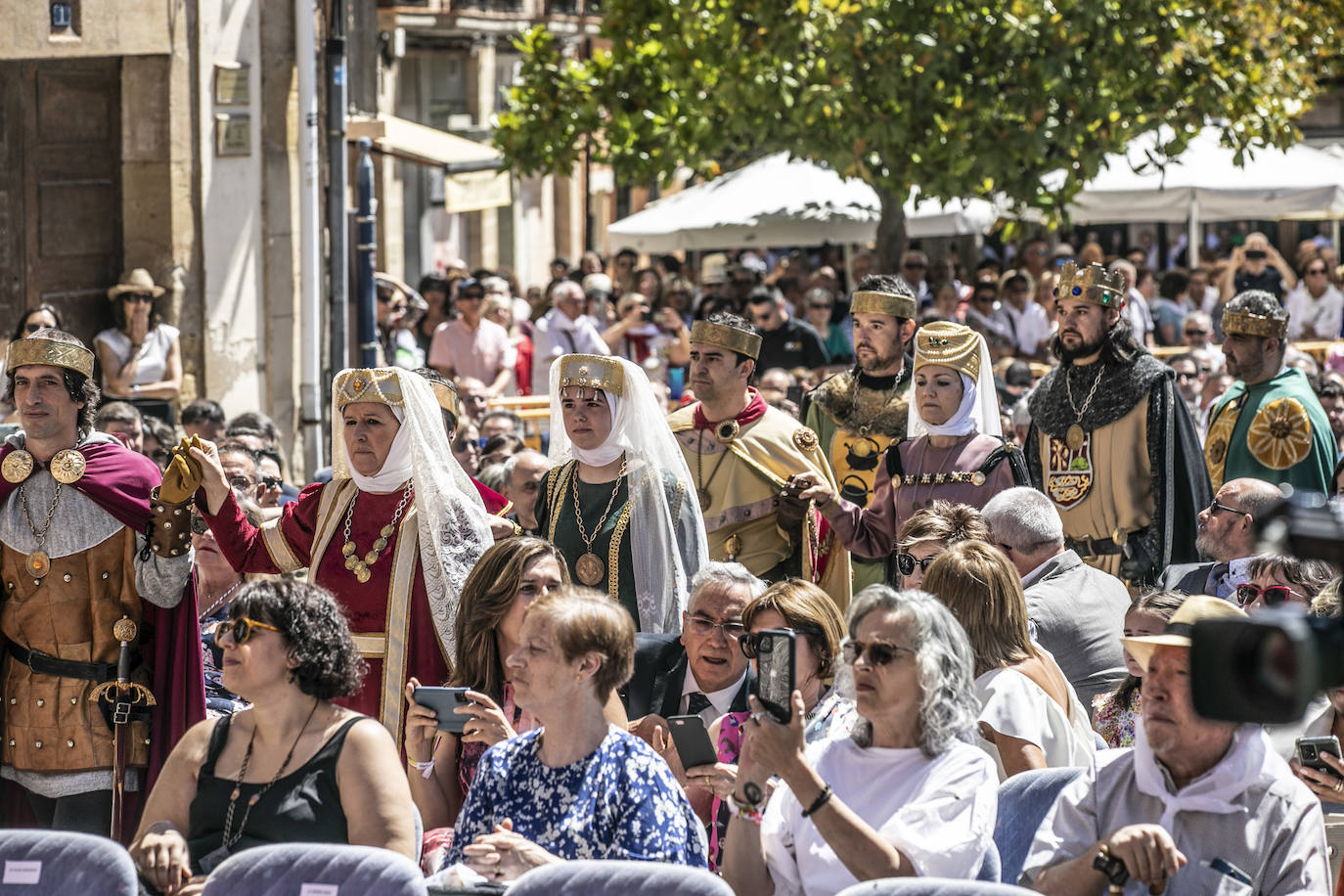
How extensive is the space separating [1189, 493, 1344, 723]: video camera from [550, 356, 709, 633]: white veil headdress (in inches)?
149

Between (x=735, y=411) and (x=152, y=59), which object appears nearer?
(x=735, y=411)

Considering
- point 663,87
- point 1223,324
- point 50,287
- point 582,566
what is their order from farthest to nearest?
point 663,87 → point 50,287 → point 1223,324 → point 582,566

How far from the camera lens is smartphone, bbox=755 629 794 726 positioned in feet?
12.6

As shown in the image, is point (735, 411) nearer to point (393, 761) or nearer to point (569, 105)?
point (393, 761)

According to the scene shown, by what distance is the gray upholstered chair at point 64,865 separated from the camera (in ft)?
13.3

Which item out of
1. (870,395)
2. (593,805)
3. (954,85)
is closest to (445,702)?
(593,805)

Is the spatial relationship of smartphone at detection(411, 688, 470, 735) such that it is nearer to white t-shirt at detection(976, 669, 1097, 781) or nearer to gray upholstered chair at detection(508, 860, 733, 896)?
gray upholstered chair at detection(508, 860, 733, 896)

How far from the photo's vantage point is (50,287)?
10.7m

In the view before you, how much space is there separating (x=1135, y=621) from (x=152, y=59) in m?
7.43

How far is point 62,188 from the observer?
1077 cm

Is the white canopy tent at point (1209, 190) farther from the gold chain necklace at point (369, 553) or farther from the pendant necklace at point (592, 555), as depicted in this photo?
the gold chain necklace at point (369, 553)

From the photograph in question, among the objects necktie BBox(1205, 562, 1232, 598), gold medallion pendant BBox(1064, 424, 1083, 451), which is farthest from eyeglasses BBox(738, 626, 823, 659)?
gold medallion pendant BBox(1064, 424, 1083, 451)

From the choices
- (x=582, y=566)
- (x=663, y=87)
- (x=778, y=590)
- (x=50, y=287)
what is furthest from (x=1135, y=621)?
(x=663, y=87)

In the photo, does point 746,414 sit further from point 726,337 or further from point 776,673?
point 776,673
